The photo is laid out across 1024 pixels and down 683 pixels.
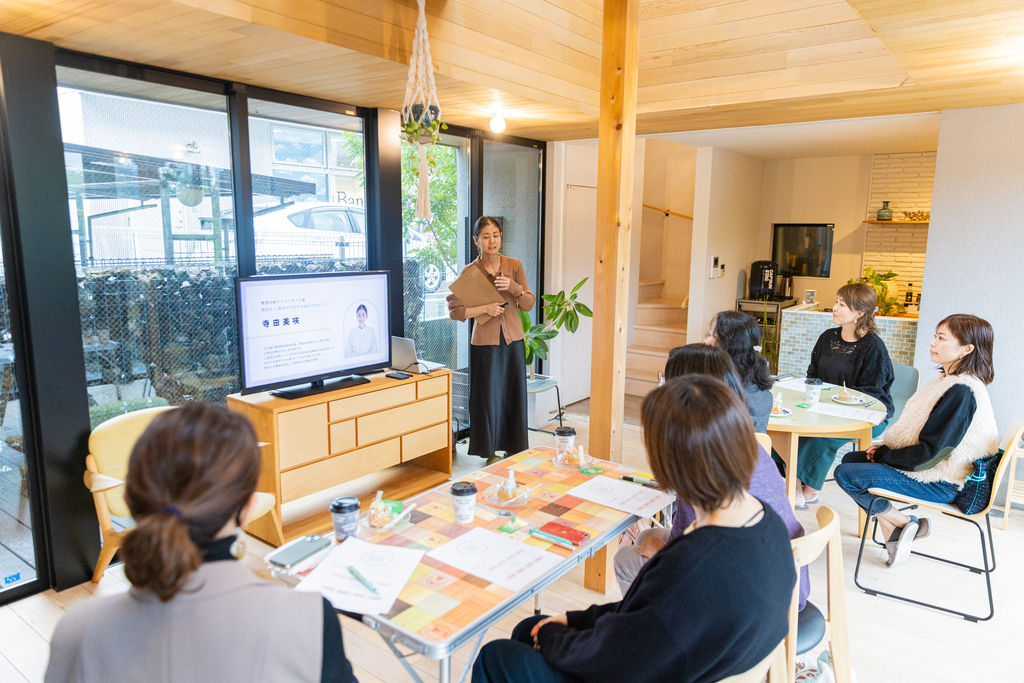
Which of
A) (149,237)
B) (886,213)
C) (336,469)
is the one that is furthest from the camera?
(886,213)

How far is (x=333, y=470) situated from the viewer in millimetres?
3555

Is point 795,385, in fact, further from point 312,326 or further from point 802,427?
point 312,326

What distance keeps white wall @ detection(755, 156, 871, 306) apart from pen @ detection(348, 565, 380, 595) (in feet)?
24.4

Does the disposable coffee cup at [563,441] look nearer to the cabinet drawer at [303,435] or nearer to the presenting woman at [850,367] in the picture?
the cabinet drawer at [303,435]

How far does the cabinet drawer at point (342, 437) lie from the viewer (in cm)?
354

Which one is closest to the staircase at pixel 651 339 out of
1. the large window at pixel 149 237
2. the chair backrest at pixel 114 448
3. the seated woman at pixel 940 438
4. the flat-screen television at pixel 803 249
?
the flat-screen television at pixel 803 249

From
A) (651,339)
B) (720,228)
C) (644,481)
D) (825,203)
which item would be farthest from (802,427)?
(825,203)

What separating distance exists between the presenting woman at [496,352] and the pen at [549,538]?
245 cm

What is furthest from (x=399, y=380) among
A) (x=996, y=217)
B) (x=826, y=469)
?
(x=996, y=217)

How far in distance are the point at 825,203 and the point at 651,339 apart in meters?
2.69

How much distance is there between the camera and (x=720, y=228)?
6.80 meters

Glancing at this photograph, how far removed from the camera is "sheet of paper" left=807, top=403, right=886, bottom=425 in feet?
10.7

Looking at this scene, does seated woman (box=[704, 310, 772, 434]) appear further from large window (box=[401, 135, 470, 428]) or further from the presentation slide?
large window (box=[401, 135, 470, 428])

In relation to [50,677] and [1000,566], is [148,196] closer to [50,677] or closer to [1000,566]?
[50,677]
